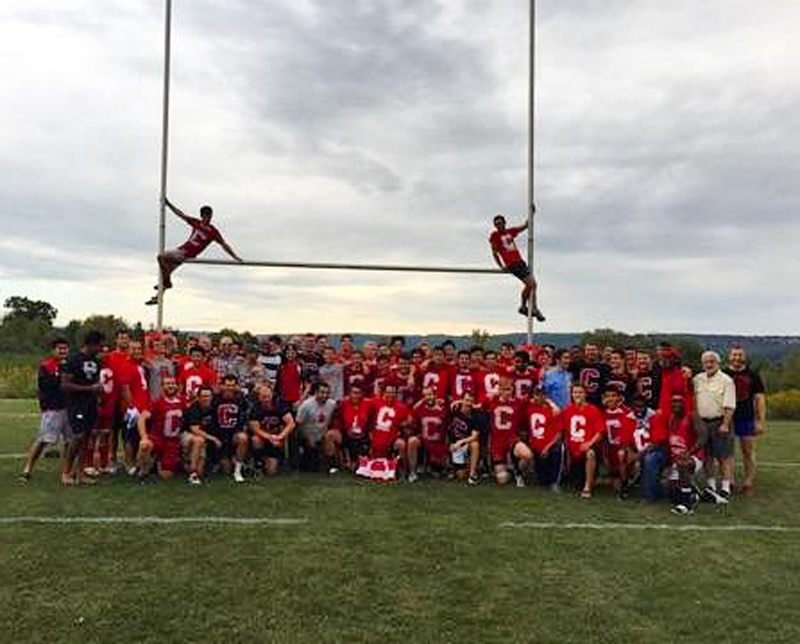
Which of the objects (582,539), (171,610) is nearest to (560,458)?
(582,539)

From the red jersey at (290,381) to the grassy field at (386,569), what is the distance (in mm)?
1664

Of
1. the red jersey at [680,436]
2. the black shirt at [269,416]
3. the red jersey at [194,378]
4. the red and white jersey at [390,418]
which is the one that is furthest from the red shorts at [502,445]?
the red jersey at [194,378]

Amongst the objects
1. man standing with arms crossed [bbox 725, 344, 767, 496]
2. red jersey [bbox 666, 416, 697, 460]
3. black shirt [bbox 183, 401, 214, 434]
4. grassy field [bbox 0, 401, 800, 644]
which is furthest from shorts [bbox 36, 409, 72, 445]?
man standing with arms crossed [bbox 725, 344, 767, 496]

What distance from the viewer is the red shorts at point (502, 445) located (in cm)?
833

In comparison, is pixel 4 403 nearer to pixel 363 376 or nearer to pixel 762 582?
pixel 363 376

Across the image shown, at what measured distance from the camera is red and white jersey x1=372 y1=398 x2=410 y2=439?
830cm

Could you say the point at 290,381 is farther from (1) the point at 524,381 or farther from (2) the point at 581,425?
(2) the point at 581,425

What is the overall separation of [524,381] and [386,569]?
3938 millimetres

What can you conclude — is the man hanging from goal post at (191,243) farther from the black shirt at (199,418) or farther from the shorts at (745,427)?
the shorts at (745,427)

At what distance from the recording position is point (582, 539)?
19.8 feet

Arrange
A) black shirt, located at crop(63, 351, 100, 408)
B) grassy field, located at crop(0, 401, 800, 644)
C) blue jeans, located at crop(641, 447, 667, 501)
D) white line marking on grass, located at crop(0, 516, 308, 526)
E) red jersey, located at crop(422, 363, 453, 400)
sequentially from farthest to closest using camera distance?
1. red jersey, located at crop(422, 363, 453, 400)
2. black shirt, located at crop(63, 351, 100, 408)
3. blue jeans, located at crop(641, 447, 667, 501)
4. white line marking on grass, located at crop(0, 516, 308, 526)
5. grassy field, located at crop(0, 401, 800, 644)

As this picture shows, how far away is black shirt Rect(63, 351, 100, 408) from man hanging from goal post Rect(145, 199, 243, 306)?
3.21 metres

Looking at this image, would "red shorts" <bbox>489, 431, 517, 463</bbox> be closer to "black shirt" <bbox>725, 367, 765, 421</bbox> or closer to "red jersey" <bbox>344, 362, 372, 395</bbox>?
"red jersey" <bbox>344, 362, 372, 395</bbox>

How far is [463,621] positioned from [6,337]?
43.2 meters
